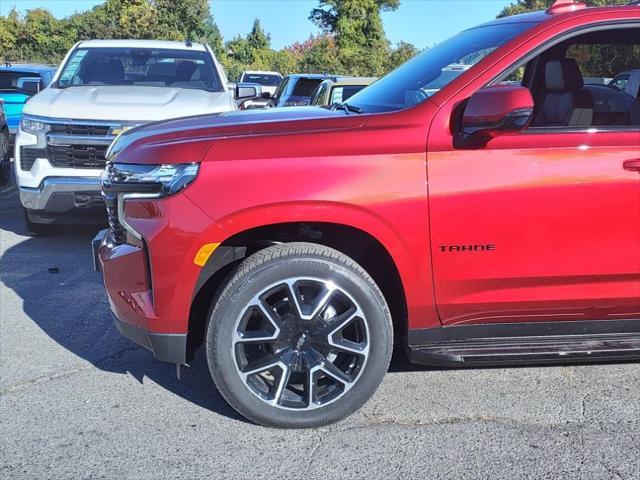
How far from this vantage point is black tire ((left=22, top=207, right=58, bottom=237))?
22.7ft

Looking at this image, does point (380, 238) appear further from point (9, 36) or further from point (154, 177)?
point (9, 36)

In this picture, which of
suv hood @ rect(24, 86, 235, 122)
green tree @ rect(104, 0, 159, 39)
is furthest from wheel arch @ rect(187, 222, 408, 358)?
green tree @ rect(104, 0, 159, 39)

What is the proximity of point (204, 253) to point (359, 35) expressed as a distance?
32256 mm

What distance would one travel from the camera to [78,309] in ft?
16.5

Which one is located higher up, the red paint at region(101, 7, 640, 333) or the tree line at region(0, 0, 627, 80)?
the tree line at region(0, 0, 627, 80)

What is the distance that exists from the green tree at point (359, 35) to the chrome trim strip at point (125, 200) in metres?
29.6

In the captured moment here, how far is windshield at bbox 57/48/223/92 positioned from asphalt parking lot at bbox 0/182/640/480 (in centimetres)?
371

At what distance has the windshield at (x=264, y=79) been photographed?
87.4 feet

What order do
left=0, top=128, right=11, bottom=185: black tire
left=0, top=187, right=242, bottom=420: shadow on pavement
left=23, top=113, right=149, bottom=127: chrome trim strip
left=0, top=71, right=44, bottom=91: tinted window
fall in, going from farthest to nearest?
left=0, top=71, right=44, bottom=91: tinted window
left=0, top=128, right=11, bottom=185: black tire
left=23, top=113, right=149, bottom=127: chrome trim strip
left=0, top=187, right=242, bottom=420: shadow on pavement

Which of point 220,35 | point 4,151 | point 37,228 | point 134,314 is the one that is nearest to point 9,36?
point 220,35

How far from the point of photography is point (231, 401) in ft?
10.7

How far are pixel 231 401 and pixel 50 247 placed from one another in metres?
4.26

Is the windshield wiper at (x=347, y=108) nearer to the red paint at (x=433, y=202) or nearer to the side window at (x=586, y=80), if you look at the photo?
the red paint at (x=433, y=202)

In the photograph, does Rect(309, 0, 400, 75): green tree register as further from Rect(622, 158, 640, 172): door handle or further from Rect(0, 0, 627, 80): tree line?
Rect(622, 158, 640, 172): door handle
